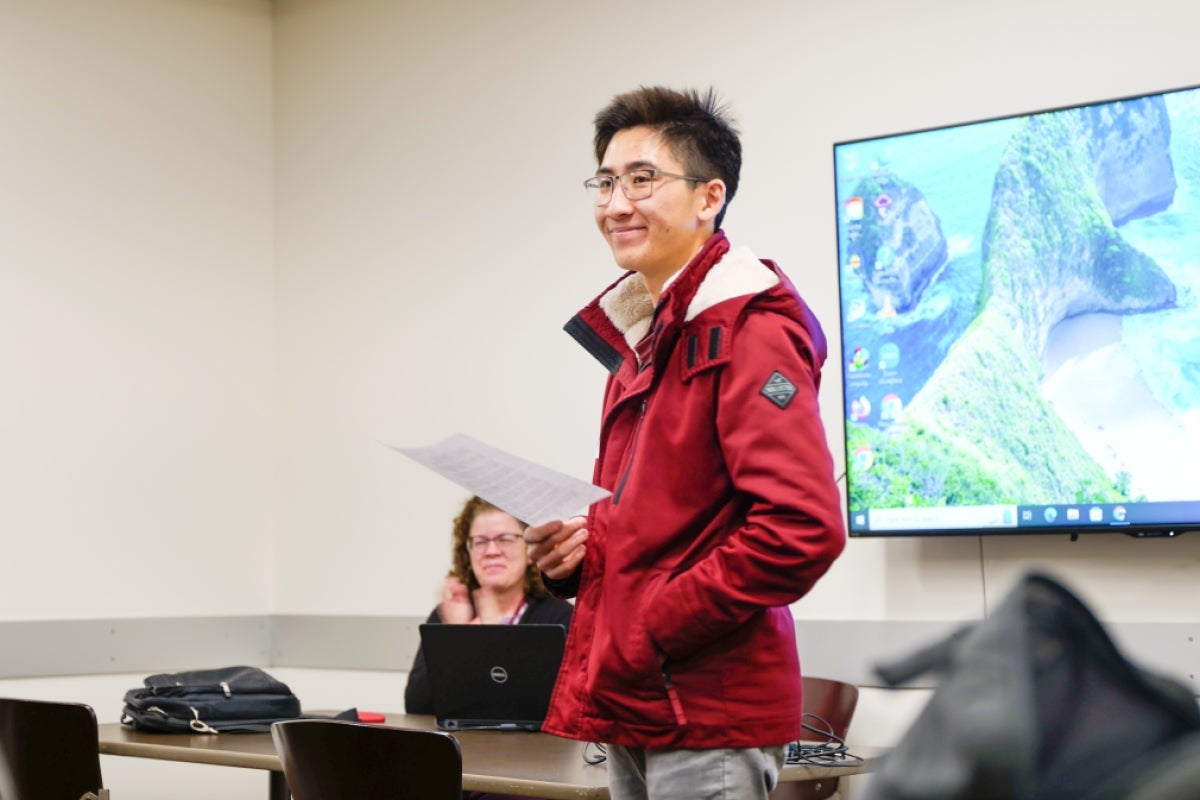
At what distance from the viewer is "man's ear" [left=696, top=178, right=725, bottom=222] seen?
6.42 feet

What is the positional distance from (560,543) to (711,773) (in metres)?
0.36

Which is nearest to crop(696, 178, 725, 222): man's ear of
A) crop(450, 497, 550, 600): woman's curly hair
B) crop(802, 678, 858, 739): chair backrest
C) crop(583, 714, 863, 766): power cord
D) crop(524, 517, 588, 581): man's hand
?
crop(524, 517, 588, 581): man's hand

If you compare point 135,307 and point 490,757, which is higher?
point 135,307

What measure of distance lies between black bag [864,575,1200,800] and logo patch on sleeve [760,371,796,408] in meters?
1.04

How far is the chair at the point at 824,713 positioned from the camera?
322cm

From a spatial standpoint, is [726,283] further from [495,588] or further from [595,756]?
[495,588]

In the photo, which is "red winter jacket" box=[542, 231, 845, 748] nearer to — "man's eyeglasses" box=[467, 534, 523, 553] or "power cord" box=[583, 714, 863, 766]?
"power cord" box=[583, 714, 863, 766]

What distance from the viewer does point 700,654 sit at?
1.73 meters

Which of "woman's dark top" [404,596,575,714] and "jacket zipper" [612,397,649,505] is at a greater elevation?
"jacket zipper" [612,397,649,505]

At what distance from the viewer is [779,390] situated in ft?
5.64

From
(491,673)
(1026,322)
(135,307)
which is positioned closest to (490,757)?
(491,673)

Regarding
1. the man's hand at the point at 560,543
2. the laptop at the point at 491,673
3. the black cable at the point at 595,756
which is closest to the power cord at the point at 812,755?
the black cable at the point at 595,756

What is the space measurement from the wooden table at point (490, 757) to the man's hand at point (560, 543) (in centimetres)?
57

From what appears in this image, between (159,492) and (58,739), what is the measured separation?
2.18 metres
